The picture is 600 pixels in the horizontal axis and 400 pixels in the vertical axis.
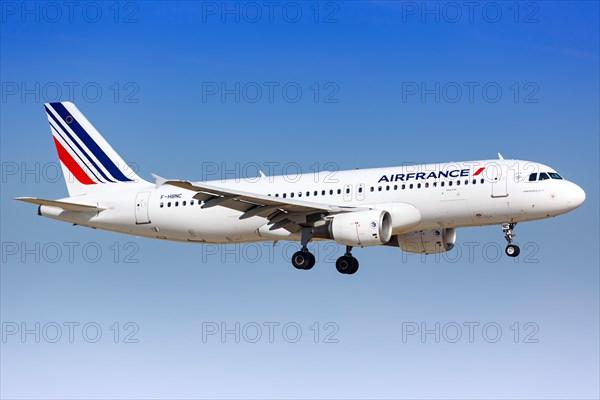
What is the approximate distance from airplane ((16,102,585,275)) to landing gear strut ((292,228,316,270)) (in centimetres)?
4

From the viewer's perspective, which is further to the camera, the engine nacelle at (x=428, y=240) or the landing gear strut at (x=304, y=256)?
the engine nacelle at (x=428, y=240)

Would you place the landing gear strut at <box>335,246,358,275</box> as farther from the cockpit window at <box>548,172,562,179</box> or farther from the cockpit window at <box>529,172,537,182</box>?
the cockpit window at <box>548,172,562,179</box>

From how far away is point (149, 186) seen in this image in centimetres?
5638

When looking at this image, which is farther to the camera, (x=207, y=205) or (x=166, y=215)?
(x=166, y=215)

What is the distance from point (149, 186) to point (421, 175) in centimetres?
1396

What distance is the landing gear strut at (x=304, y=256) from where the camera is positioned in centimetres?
5134

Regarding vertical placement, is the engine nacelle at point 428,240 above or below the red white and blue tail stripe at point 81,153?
below

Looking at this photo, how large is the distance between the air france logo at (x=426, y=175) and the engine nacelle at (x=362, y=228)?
1689 mm

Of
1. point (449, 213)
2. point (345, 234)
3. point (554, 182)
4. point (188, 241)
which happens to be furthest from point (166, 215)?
point (554, 182)

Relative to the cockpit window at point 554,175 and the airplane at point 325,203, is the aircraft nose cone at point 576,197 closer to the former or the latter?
the airplane at point 325,203

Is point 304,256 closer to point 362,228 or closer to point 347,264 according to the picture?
point 347,264

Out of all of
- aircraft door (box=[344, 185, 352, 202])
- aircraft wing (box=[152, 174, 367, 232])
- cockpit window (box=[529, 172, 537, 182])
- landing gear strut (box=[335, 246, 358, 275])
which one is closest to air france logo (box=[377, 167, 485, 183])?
aircraft door (box=[344, 185, 352, 202])

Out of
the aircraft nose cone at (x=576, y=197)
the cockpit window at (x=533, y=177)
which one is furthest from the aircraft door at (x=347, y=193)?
the aircraft nose cone at (x=576, y=197)

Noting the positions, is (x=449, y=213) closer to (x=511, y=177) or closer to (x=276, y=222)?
(x=511, y=177)
